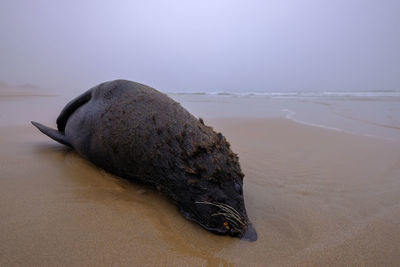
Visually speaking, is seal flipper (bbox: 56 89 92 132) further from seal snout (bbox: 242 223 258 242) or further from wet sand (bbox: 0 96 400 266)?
seal snout (bbox: 242 223 258 242)

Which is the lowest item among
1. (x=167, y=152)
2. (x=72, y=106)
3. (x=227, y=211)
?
(x=227, y=211)

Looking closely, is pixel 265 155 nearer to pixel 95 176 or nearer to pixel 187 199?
pixel 187 199

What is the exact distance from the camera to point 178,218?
1.66m

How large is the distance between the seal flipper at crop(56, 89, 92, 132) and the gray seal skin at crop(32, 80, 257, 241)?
8.6 inches

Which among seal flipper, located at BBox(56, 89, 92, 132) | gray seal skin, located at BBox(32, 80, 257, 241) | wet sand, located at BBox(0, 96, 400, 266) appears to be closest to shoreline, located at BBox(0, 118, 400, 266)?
wet sand, located at BBox(0, 96, 400, 266)

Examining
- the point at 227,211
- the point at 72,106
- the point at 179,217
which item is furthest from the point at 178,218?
the point at 72,106

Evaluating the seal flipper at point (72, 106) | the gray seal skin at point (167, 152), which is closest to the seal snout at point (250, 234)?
the gray seal skin at point (167, 152)

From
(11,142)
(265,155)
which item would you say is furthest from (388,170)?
(11,142)

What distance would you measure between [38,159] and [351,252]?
3.15 meters

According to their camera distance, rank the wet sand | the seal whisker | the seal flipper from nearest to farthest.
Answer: the wet sand < the seal whisker < the seal flipper

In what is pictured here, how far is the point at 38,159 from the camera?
2.61m

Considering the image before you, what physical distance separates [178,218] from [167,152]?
19.7 inches

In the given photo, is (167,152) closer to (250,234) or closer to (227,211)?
(227,211)

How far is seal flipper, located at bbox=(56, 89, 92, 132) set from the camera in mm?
2634
